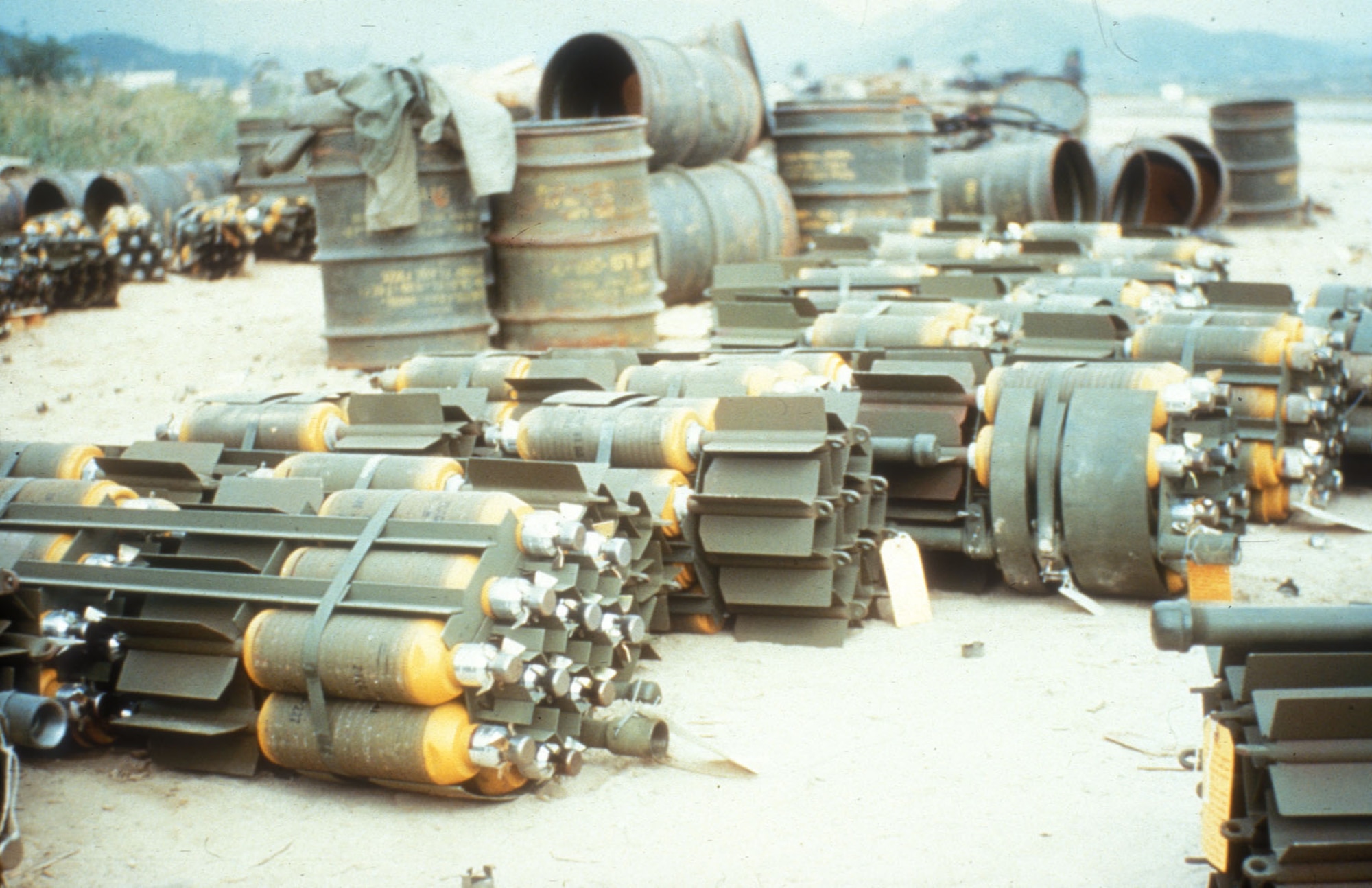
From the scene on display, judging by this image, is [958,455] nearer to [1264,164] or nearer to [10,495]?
[10,495]

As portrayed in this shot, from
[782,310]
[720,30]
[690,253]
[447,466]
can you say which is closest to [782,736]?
[447,466]

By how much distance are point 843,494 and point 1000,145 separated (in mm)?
10749

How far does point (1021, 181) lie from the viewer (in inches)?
508

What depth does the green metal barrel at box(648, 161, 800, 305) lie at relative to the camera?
10.3m

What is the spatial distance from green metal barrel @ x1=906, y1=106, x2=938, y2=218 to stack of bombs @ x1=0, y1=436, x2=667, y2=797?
8851mm

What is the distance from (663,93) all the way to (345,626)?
767 cm

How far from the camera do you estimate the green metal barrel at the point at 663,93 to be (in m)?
10.3

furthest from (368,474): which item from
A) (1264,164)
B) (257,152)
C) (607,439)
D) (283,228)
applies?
(1264,164)

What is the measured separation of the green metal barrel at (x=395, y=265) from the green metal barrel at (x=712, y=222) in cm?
197

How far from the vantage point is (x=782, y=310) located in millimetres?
6543

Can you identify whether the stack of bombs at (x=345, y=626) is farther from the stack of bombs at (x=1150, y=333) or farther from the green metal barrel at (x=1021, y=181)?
the green metal barrel at (x=1021, y=181)

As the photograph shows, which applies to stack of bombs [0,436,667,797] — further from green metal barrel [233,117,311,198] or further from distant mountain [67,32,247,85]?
distant mountain [67,32,247,85]

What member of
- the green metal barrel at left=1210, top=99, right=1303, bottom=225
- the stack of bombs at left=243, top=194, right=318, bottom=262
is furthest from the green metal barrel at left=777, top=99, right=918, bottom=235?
the green metal barrel at left=1210, top=99, right=1303, bottom=225

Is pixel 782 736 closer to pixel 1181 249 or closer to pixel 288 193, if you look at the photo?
pixel 1181 249
